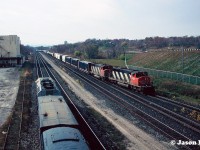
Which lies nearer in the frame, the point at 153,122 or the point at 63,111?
the point at 63,111

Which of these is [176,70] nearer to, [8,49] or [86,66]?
[86,66]

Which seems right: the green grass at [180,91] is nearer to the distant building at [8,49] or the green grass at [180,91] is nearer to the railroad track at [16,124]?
the railroad track at [16,124]

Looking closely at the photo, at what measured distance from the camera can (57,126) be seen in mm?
14188

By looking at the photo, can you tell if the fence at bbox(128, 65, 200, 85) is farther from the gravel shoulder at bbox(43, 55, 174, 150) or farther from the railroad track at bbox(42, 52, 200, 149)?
the gravel shoulder at bbox(43, 55, 174, 150)

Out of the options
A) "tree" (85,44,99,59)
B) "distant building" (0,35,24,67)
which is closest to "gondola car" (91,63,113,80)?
"distant building" (0,35,24,67)

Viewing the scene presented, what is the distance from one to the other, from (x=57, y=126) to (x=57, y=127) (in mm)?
892

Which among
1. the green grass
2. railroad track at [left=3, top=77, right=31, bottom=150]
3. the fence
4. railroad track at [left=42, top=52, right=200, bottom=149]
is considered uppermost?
the fence

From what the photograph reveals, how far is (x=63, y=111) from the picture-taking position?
16688 mm

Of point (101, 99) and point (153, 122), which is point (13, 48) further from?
point (153, 122)

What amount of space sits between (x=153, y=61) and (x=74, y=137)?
66733 millimetres

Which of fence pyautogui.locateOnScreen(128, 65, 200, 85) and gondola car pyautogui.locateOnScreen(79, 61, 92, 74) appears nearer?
fence pyautogui.locateOnScreen(128, 65, 200, 85)

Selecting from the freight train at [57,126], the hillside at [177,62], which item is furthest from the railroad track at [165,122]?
the hillside at [177,62]

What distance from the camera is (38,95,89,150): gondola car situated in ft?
36.5

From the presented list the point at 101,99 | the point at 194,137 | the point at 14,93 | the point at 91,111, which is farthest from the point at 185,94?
the point at 14,93
